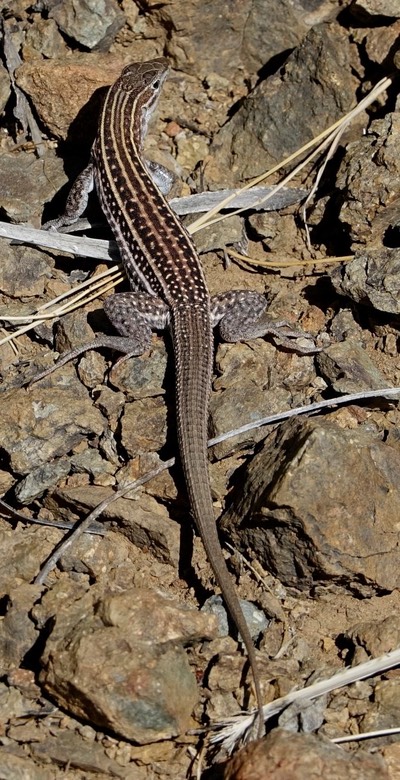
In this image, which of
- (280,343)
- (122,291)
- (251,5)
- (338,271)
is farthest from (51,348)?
(251,5)

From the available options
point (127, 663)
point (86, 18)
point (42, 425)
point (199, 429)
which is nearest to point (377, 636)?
point (127, 663)

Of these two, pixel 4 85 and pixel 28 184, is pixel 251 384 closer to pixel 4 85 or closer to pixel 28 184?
pixel 28 184

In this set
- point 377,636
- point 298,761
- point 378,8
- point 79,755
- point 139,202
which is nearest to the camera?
point 298,761

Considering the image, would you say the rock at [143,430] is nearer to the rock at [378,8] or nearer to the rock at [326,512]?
the rock at [326,512]

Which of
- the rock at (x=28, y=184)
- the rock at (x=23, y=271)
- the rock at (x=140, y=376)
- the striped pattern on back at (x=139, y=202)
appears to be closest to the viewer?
the rock at (x=140, y=376)

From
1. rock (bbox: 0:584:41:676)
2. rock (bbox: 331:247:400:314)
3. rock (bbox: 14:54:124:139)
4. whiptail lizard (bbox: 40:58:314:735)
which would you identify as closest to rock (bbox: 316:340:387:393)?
rock (bbox: 331:247:400:314)

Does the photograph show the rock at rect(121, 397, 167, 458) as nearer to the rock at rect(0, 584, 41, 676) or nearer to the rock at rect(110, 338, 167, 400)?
the rock at rect(110, 338, 167, 400)

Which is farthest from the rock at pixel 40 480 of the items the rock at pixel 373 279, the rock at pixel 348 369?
the rock at pixel 373 279
